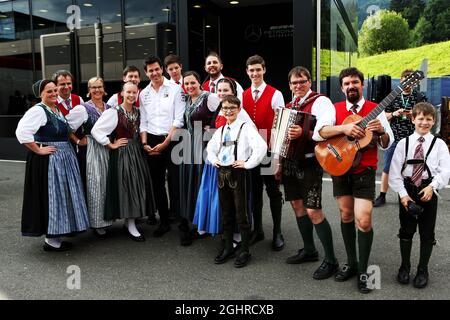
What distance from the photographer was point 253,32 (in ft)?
36.7

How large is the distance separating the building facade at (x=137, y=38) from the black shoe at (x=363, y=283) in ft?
19.1

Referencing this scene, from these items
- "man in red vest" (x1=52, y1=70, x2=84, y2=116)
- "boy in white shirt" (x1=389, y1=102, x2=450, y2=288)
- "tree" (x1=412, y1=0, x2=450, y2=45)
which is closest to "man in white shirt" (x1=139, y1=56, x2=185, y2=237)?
"man in red vest" (x1=52, y1=70, x2=84, y2=116)

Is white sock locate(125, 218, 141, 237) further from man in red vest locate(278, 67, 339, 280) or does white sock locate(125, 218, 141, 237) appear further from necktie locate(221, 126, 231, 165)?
man in red vest locate(278, 67, 339, 280)

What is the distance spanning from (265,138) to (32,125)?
7.22 feet

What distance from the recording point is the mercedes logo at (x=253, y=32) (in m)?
11.1

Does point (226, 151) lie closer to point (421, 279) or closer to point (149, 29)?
point (421, 279)

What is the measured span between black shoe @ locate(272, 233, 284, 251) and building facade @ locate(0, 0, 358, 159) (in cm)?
498

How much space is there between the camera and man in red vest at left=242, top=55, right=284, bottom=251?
409 cm

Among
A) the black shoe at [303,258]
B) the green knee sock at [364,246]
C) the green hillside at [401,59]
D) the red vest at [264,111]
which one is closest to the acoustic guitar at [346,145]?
the green knee sock at [364,246]

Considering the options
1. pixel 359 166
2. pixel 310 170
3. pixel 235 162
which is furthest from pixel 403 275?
pixel 235 162

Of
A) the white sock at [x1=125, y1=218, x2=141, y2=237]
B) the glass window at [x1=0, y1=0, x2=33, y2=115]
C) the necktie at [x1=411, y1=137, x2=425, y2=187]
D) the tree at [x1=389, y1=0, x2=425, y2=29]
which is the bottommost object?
the white sock at [x1=125, y1=218, x2=141, y2=237]

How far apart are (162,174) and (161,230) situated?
63 centimetres
